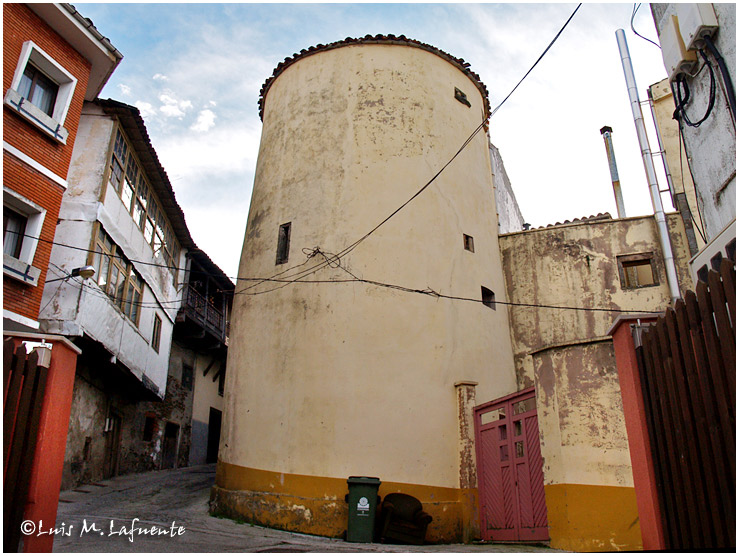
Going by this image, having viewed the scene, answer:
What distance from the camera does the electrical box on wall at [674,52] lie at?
25.0 ft

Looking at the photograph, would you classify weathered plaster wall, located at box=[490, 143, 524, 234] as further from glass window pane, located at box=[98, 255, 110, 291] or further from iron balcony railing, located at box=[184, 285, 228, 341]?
iron balcony railing, located at box=[184, 285, 228, 341]

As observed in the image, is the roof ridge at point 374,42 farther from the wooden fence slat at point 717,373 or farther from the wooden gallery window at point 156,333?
the wooden fence slat at point 717,373

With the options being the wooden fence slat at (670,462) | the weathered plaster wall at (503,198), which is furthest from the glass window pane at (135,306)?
the wooden fence slat at (670,462)

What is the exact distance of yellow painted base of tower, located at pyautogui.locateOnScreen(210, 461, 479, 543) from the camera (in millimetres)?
11430

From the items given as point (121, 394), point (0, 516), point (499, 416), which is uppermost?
point (121, 394)

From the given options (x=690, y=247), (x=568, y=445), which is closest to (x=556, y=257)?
(x=690, y=247)

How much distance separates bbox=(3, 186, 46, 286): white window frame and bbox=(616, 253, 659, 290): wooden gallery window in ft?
45.8

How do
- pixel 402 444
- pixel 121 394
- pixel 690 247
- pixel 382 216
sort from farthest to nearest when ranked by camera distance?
pixel 121 394 < pixel 690 247 < pixel 382 216 < pixel 402 444

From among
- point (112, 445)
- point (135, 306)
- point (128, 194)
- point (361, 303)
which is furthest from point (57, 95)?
point (112, 445)

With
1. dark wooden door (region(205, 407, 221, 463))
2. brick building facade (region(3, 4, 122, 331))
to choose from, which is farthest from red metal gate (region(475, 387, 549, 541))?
dark wooden door (region(205, 407, 221, 463))

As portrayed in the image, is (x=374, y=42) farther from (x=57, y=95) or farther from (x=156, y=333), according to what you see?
(x=156, y=333)

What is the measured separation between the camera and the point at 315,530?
37.2 ft

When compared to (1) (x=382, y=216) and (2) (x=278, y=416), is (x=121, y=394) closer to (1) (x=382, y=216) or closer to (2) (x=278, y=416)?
(2) (x=278, y=416)

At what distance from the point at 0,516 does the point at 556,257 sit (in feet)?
47.7
